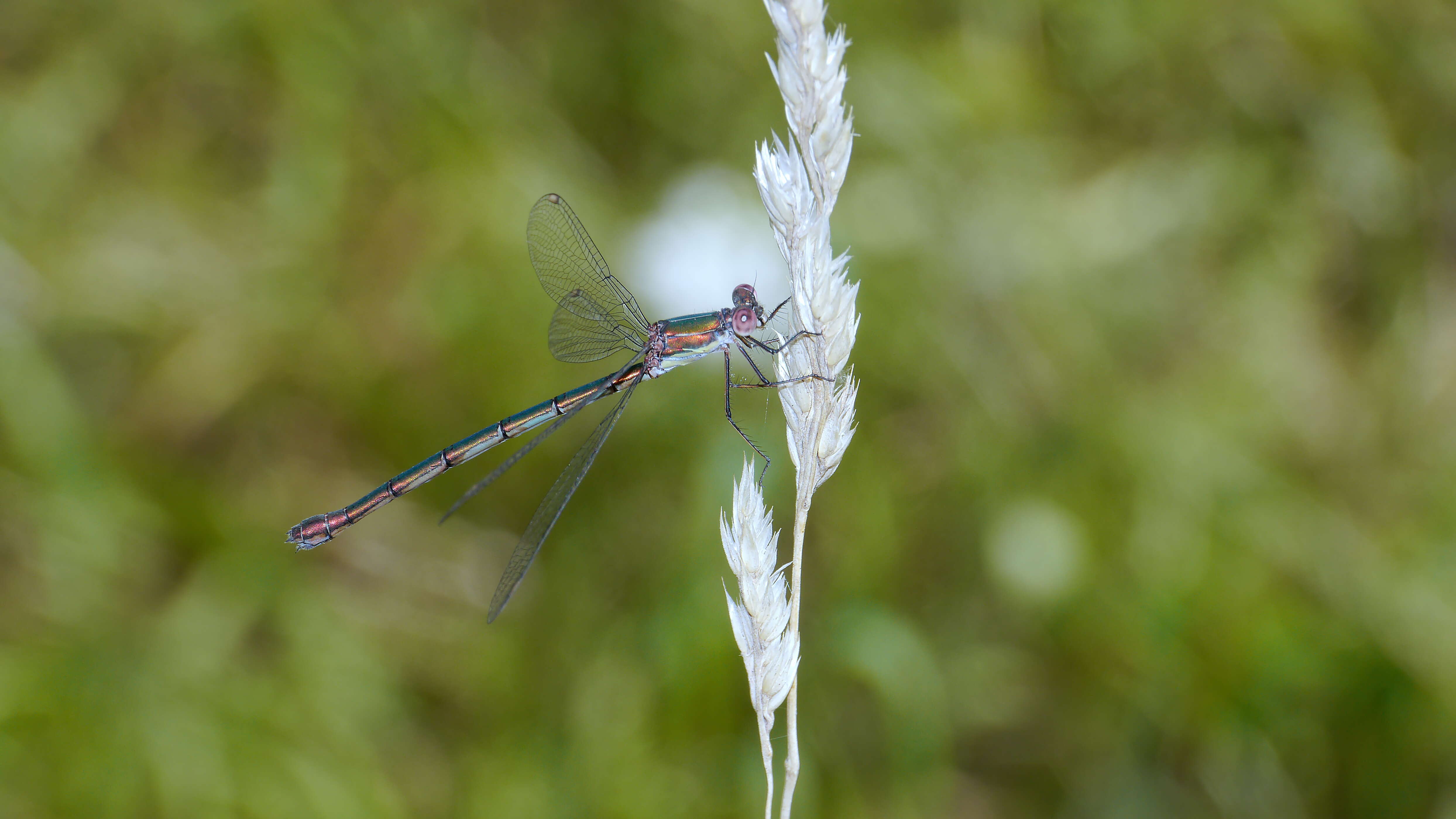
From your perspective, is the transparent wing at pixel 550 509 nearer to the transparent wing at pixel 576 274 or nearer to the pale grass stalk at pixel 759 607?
the transparent wing at pixel 576 274

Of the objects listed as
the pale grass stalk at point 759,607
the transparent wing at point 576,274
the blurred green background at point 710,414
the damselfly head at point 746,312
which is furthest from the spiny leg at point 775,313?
the blurred green background at point 710,414

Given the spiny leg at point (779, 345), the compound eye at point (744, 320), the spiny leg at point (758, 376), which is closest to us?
the spiny leg at point (779, 345)

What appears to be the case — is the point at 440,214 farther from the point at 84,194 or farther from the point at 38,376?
the point at 38,376

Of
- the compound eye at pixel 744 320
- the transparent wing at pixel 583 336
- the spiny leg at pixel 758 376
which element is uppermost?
the transparent wing at pixel 583 336

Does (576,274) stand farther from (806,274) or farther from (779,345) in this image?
(806,274)

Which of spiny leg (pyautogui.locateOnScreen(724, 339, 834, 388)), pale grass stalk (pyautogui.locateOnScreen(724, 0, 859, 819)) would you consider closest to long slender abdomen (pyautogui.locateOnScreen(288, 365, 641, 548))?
spiny leg (pyautogui.locateOnScreen(724, 339, 834, 388))

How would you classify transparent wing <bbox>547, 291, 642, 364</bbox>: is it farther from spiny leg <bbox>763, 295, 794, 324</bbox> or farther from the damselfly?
spiny leg <bbox>763, 295, 794, 324</bbox>

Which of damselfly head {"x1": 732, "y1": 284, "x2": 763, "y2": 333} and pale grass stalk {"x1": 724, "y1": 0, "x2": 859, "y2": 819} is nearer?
pale grass stalk {"x1": 724, "y1": 0, "x2": 859, "y2": 819}
